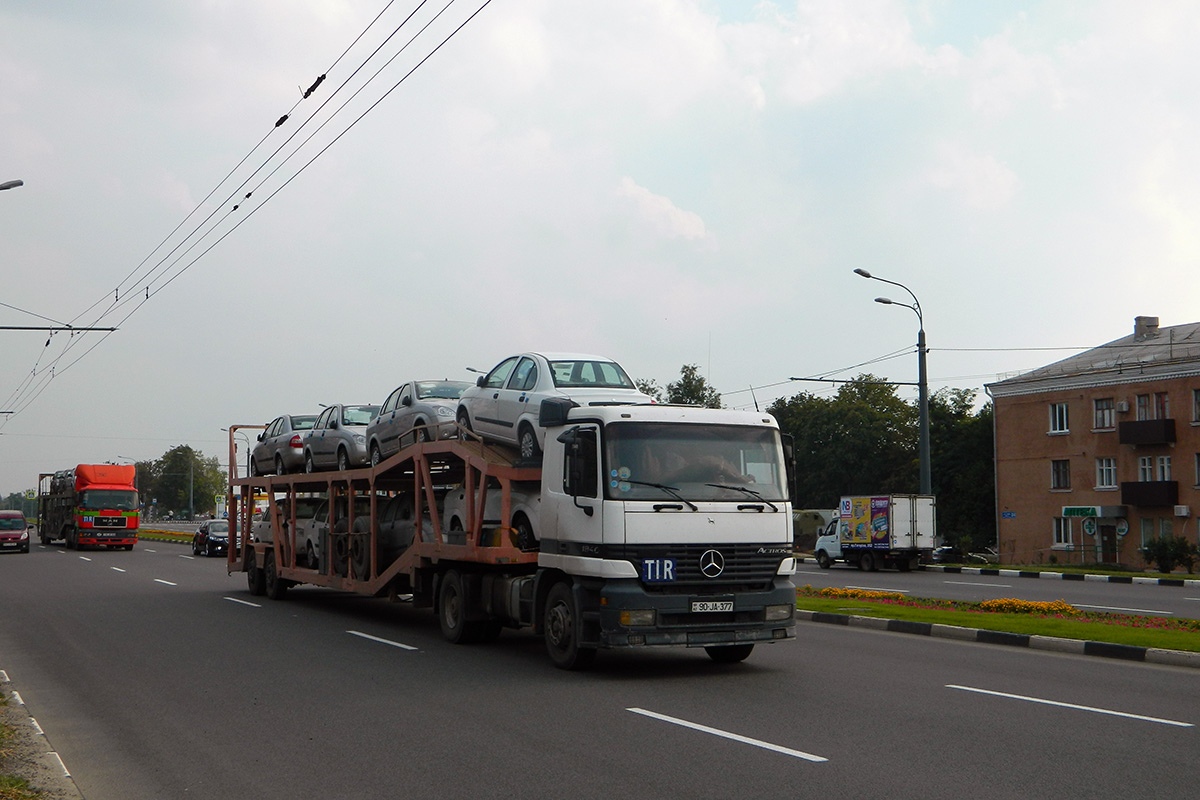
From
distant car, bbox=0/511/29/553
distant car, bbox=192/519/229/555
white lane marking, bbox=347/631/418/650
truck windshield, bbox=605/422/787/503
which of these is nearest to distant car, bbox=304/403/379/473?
white lane marking, bbox=347/631/418/650

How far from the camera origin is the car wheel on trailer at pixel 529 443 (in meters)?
12.4

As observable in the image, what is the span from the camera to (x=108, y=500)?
46.2 metres

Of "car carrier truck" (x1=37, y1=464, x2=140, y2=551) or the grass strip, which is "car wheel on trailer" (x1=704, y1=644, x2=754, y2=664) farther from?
"car carrier truck" (x1=37, y1=464, x2=140, y2=551)

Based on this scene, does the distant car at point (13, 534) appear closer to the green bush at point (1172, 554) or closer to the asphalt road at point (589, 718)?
the asphalt road at point (589, 718)

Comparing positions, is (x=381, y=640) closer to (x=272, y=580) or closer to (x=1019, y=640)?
(x=272, y=580)

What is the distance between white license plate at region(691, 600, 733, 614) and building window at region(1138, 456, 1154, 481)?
144 ft

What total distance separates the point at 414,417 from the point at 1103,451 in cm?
4238

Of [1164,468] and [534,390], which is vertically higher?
[534,390]

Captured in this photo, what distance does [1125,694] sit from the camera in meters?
10.0

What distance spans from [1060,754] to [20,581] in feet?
80.4

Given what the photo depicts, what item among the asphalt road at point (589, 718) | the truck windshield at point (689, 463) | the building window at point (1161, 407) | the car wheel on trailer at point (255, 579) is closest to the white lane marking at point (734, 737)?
the asphalt road at point (589, 718)

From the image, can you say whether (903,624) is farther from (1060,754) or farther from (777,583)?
(1060,754)

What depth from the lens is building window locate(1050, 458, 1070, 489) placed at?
52219 millimetres

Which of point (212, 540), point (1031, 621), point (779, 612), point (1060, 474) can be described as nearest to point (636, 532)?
point (779, 612)
